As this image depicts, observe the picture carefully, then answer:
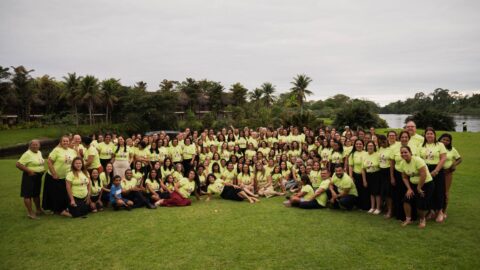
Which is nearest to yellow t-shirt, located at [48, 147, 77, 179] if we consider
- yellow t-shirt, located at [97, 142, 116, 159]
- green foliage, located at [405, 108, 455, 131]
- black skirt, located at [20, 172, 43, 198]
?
black skirt, located at [20, 172, 43, 198]

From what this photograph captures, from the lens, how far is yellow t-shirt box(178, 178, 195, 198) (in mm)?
A: 9133

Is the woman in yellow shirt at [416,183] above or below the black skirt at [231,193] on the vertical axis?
above

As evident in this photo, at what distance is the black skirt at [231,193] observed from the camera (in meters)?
9.33

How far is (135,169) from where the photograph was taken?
29.3 ft

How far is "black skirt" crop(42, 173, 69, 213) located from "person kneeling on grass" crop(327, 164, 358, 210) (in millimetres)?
6244

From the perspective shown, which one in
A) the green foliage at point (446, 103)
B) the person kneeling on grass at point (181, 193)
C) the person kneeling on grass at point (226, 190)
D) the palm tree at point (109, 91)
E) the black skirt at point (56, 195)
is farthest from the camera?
the green foliage at point (446, 103)

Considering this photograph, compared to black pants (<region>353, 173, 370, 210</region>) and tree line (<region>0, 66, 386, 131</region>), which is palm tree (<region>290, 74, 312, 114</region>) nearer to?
tree line (<region>0, 66, 386, 131</region>)

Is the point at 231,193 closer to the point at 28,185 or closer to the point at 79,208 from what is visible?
the point at 79,208

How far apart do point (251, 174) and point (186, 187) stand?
6.99 ft

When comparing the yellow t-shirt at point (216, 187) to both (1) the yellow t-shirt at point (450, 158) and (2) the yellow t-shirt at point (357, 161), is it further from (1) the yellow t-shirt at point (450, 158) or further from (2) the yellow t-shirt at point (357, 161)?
(1) the yellow t-shirt at point (450, 158)

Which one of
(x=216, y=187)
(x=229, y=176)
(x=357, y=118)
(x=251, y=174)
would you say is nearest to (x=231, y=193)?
(x=216, y=187)

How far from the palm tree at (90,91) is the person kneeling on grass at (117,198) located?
125ft

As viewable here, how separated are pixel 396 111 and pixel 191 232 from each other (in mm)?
123212

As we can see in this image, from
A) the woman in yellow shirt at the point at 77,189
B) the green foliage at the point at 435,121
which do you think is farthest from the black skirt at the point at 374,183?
the green foliage at the point at 435,121
